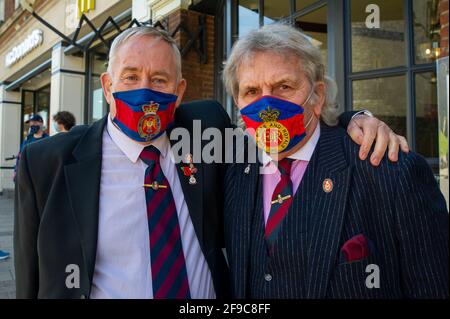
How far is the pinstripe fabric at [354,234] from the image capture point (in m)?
1.38

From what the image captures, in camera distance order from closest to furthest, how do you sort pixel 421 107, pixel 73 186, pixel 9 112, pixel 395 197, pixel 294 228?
pixel 395 197 < pixel 294 228 < pixel 73 186 < pixel 421 107 < pixel 9 112

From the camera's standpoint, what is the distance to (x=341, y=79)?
4.30 m

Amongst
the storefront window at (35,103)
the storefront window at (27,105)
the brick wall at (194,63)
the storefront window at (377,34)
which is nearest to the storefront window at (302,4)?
the storefront window at (377,34)

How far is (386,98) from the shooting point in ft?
13.3

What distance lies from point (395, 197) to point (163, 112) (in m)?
1.04

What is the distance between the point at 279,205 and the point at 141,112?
728mm

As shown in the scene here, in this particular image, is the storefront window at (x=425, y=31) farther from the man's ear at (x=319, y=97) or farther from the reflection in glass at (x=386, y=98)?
the man's ear at (x=319, y=97)

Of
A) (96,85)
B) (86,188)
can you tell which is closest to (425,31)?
(86,188)

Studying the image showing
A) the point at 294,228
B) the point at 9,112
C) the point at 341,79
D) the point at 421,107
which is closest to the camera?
the point at 294,228

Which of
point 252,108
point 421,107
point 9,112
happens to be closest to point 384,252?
point 252,108

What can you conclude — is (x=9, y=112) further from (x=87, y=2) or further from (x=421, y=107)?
(x=421, y=107)

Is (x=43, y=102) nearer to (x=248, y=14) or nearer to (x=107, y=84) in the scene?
(x=248, y=14)

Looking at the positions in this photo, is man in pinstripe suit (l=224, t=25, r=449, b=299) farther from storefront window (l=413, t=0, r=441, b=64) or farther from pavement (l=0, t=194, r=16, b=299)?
pavement (l=0, t=194, r=16, b=299)

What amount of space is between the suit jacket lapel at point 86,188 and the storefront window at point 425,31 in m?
3.28
